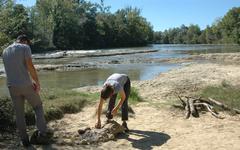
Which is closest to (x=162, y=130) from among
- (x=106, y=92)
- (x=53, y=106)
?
(x=106, y=92)

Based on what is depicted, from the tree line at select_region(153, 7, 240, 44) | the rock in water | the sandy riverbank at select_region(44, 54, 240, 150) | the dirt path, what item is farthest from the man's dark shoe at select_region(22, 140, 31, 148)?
the tree line at select_region(153, 7, 240, 44)

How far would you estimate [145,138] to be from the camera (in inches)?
327

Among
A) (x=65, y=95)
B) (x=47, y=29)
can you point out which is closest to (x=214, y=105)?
(x=65, y=95)

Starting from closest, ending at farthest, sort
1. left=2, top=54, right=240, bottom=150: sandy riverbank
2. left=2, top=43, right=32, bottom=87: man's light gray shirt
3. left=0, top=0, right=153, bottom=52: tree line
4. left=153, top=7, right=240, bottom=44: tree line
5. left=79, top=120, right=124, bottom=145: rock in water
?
1. left=2, top=43, right=32, bottom=87: man's light gray shirt
2. left=2, top=54, right=240, bottom=150: sandy riverbank
3. left=79, top=120, right=124, bottom=145: rock in water
4. left=0, top=0, right=153, bottom=52: tree line
5. left=153, top=7, right=240, bottom=44: tree line

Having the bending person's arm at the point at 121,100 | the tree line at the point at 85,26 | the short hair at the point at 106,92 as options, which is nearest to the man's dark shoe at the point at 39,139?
the short hair at the point at 106,92

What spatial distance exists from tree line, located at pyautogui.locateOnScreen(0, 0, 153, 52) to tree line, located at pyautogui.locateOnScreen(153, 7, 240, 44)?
917 inches

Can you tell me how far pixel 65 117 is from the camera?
10695 mm

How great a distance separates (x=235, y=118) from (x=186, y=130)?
192cm

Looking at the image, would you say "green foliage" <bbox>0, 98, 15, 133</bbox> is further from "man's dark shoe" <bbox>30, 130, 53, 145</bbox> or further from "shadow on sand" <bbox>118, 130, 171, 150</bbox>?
"shadow on sand" <bbox>118, 130, 171, 150</bbox>

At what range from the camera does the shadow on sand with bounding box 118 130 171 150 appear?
7.84 metres

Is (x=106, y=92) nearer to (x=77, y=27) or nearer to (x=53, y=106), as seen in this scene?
(x=53, y=106)

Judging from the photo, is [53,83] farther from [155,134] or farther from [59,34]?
[59,34]

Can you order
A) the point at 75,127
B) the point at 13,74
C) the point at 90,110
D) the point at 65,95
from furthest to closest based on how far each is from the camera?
Answer: the point at 65,95 → the point at 90,110 → the point at 75,127 → the point at 13,74

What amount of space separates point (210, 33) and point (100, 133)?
13775 centimetres
